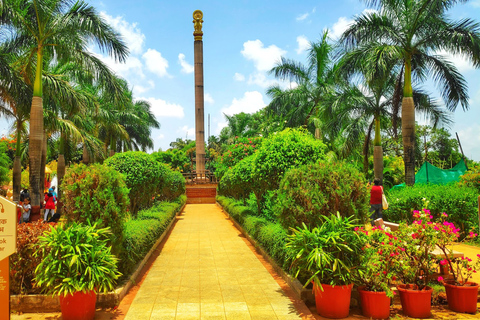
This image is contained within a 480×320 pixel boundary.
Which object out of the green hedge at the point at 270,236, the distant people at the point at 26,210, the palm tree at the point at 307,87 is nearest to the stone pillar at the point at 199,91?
the palm tree at the point at 307,87

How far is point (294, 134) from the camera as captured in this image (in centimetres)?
995

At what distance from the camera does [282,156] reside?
9.42 meters

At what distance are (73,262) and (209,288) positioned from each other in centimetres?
231

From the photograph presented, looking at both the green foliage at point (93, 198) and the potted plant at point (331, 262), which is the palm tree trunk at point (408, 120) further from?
→ the green foliage at point (93, 198)

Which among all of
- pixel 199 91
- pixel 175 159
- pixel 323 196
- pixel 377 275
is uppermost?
A: pixel 199 91

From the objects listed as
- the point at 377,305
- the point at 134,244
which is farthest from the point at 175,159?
the point at 377,305

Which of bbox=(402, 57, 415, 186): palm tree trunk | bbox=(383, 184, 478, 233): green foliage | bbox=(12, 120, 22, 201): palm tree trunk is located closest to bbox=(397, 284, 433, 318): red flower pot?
bbox=(383, 184, 478, 233): green foliage

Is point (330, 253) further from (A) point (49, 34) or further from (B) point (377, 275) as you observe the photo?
(A) point (49, 34)

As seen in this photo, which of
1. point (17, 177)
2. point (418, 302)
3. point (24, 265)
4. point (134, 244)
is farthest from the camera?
point (17, 177)

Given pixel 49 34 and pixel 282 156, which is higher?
pixel 49 34

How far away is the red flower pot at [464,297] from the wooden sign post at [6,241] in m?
5.42

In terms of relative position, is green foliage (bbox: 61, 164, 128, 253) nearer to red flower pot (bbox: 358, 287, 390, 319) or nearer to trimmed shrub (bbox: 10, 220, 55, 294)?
trimmed shrub (bbox: 10, 220, 55, 294)

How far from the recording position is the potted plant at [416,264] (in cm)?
480

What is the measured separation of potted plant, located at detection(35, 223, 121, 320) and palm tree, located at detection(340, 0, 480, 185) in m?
10.7
